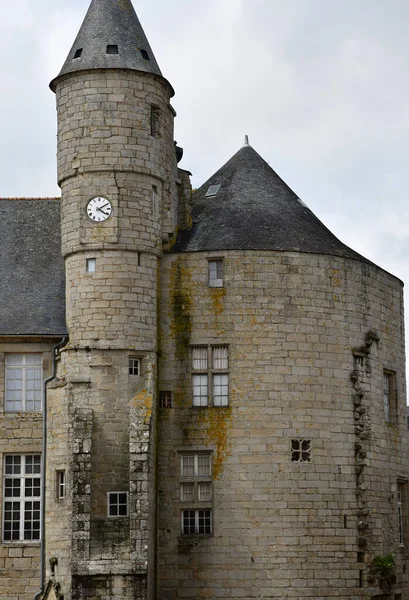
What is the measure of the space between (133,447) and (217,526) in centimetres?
329

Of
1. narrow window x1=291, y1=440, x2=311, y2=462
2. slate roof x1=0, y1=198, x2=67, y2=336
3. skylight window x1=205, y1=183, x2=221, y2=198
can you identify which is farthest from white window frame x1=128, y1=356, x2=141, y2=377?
skylight window x1=205, y1=183, x2=221, y2=198

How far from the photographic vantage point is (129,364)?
35.2 metres

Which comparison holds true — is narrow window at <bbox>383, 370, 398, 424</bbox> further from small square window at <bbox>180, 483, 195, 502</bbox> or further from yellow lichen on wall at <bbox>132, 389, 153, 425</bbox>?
yellow lichen on wall at <bbox>132, 389, 153, 425</bbox>

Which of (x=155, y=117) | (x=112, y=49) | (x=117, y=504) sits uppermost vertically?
(x=112, y=49)

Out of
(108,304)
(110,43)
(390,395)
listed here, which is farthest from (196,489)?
(110,43)

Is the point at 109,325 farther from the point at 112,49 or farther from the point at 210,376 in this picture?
the point at 112,49

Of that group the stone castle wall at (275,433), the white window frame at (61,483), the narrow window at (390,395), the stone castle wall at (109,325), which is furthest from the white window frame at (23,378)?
the narrow window at (390,395)

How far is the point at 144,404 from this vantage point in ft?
113

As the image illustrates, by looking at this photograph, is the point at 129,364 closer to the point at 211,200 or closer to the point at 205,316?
the point at 205,316

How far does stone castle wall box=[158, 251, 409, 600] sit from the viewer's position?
35.2 metres

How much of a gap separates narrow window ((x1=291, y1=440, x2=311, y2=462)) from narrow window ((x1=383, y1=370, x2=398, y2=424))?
4231 millimetres

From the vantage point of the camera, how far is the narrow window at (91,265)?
35.7m

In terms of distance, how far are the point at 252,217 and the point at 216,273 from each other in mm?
2368

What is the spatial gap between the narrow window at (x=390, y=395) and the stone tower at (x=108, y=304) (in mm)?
7759
